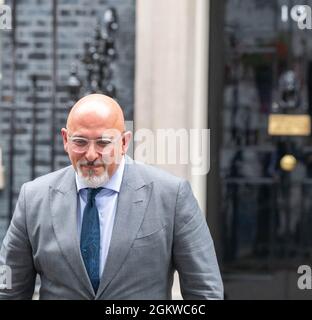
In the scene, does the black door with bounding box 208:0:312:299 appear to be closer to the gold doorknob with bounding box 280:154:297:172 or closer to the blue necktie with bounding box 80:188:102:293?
the gold doorknob with bounding box 280:154:297:172

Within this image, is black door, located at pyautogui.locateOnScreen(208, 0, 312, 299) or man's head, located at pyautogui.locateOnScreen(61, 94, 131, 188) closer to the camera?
man's head, located at pyautogui.locateOnScreen(61, 94, 131, 188)

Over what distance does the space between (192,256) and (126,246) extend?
0.75 ft

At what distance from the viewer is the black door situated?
628cm

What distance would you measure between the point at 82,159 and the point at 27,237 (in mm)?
338

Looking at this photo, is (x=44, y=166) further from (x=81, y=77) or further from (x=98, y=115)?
(x=98, y=115)

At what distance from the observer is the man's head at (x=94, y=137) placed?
2988mm

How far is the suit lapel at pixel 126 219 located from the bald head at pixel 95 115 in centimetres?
23

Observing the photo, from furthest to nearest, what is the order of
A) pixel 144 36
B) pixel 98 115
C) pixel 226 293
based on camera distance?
pixel 226 293
pixel 144 36
pixel 98 115

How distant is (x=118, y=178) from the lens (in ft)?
10.3

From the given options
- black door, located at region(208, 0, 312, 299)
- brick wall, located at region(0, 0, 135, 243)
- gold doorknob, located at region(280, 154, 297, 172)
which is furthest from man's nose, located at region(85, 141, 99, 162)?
gold doorknob, located at region(280, 154, 297, 172)

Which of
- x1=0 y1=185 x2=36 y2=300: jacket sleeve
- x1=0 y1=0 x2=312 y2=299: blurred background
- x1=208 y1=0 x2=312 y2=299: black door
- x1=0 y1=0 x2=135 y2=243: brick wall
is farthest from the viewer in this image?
x1=208 y1=0 x2=312 y2=299: black door
